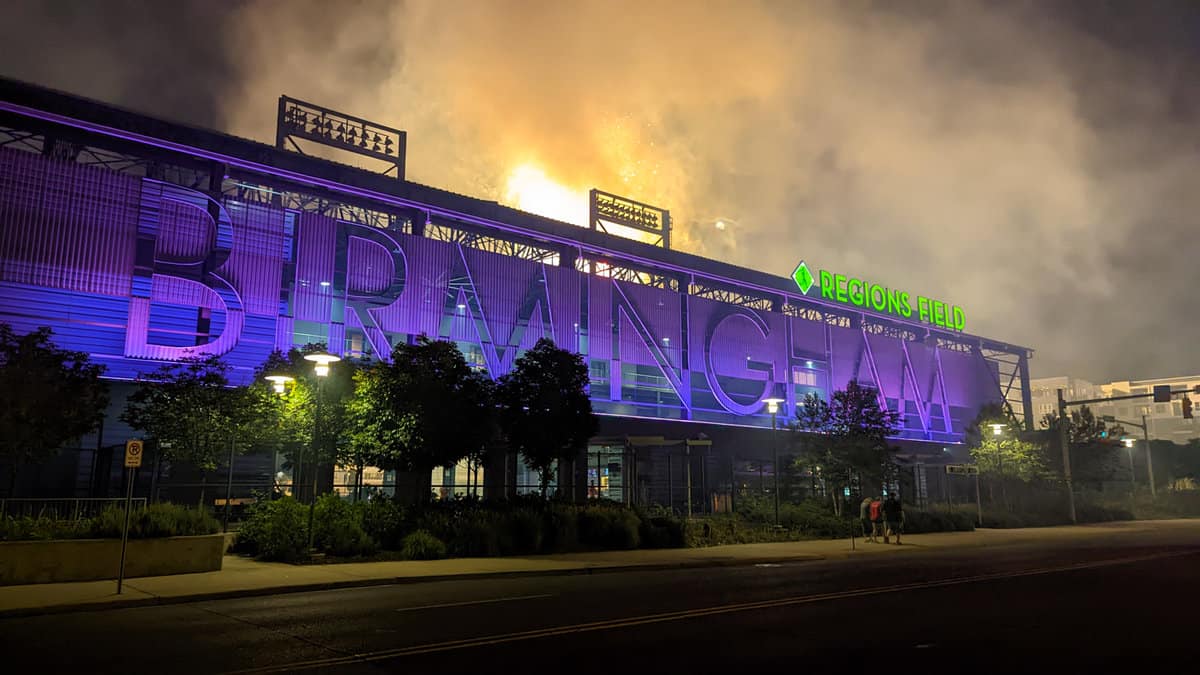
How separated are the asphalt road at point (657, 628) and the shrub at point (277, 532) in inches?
212

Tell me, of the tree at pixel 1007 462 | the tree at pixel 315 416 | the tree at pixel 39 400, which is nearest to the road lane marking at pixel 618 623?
the tree at pixel 315 416

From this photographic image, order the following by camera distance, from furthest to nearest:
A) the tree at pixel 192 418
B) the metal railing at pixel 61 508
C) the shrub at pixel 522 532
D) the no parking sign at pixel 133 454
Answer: the tree at pixel 192 418
the shrub at pixel 522 532
the metal railing at pixel 61 508
the no parking sign at pixel 133 454

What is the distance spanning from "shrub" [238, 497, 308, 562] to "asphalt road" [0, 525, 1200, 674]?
538 centimetres

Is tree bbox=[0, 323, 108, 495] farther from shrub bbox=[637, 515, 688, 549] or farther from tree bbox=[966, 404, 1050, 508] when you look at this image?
tree bbox=[966, 404, 1050, 508]

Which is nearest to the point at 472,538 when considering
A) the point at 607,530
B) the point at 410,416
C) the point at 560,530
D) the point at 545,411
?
the point at 560,530

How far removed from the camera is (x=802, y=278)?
66062mm

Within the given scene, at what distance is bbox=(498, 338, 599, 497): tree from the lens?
28.8 meters

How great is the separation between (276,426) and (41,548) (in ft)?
37.5

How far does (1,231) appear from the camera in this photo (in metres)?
32.6

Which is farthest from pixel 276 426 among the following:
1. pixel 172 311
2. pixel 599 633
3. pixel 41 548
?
pixel 599 633

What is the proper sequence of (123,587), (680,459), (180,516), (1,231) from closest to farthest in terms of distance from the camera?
(123,587)
(180,516)
(1,231)
(680,459)

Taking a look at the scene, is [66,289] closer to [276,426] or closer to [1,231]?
[1,231]

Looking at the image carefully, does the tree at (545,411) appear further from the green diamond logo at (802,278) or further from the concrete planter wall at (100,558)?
the green diamond logo at (802,278)

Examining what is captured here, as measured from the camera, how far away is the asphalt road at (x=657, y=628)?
8.61 meters
